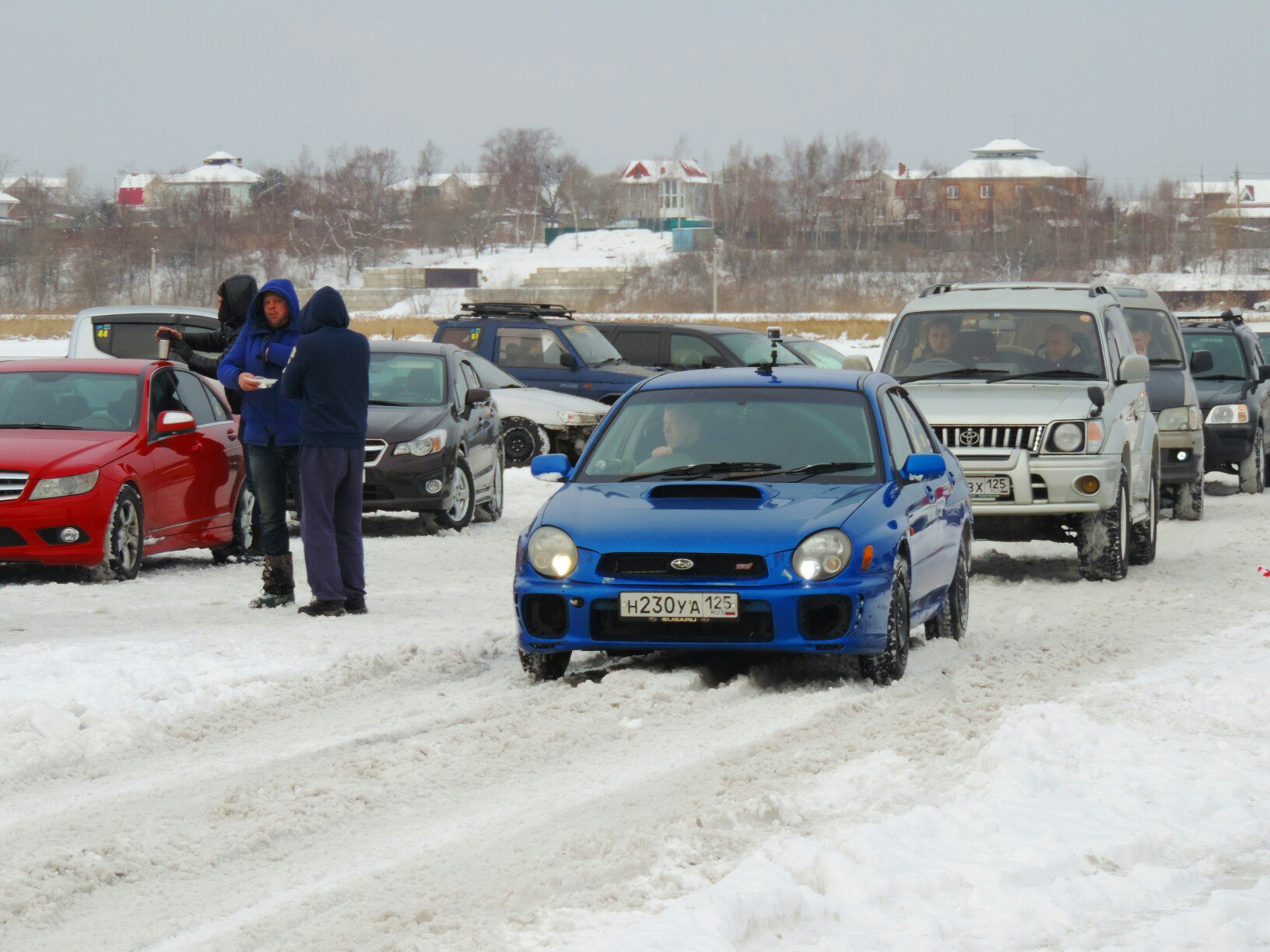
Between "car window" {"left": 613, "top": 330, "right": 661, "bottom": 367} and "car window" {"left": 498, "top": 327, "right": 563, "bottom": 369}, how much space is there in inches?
84.2

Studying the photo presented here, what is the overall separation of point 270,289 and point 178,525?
2805 millimetres

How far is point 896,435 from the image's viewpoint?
364 inches

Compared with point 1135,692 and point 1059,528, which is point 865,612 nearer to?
point 1135,692

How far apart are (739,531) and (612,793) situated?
202cm

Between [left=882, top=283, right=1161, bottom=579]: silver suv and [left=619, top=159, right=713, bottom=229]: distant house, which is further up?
[left=619, top=159, right=713, bottom=229]: distant house

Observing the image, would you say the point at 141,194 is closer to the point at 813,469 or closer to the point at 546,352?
the point at 546,352

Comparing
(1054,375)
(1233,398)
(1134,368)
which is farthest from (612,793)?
(1233,398)

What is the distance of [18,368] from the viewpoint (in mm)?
13250

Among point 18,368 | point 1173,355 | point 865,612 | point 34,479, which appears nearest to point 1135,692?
point 865,612

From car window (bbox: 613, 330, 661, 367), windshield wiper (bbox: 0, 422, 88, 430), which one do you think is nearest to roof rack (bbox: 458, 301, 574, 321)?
car window (bbox: 613, 330, 661, 367)

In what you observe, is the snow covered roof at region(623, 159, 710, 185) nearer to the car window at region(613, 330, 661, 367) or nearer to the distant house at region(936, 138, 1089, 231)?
the distant house at region(936, 138, 1089, 231)

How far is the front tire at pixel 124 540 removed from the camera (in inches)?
474

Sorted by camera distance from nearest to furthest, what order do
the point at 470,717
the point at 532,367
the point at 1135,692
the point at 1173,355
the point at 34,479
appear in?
the point at 470,717, the point at 1135,692, the point at 34,479, the point at 1173,355, the point at 532,367

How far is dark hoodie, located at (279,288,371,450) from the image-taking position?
399 inches
